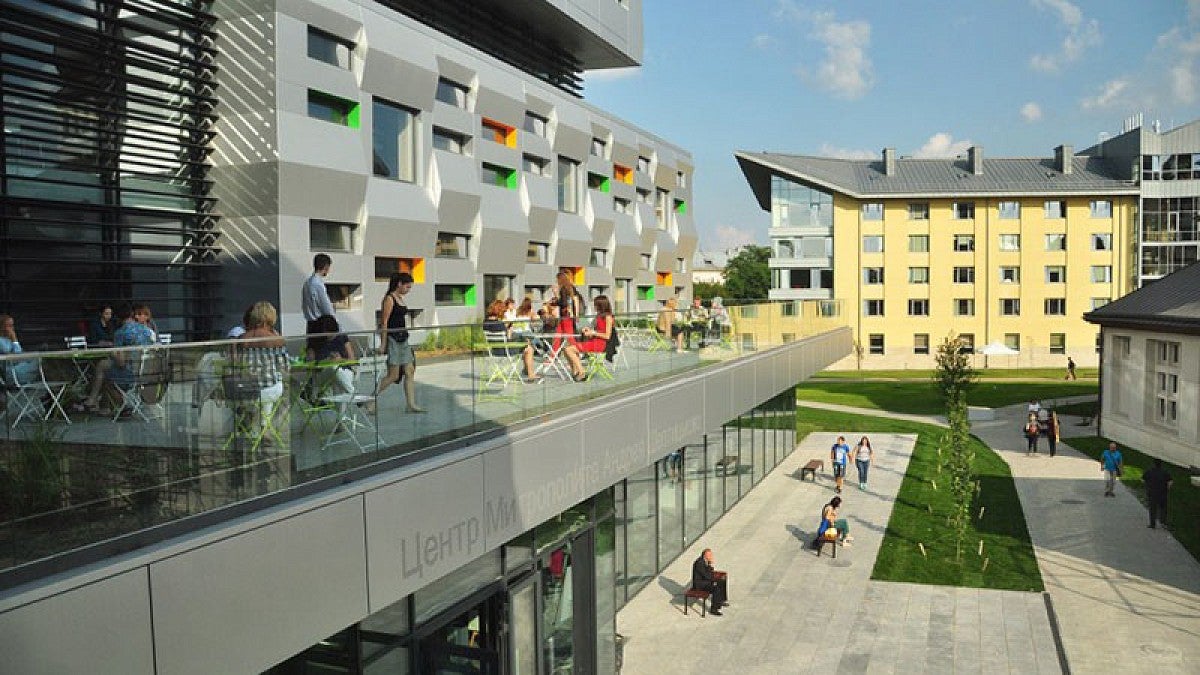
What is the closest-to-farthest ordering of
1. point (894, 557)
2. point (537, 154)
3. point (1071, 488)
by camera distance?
point (894, 557) < point (1071, 488) < point (537, 154)

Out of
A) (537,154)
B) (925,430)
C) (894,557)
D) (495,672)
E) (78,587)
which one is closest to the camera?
(78,587)

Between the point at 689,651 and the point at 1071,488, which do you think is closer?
the point at 689,651

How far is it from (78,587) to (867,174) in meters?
78.9

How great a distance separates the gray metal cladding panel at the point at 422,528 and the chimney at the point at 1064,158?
77576mm

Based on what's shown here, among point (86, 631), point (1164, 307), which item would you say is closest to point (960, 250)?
point (1164, 307)

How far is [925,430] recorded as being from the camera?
139ft

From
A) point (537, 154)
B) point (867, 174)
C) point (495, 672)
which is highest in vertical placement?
point (867, 174)

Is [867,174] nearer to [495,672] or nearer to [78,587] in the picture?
[495,672]

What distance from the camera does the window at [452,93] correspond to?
28.2 metres

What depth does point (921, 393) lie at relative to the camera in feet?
183

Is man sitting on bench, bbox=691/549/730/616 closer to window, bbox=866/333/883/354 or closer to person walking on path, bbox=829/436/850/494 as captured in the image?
person walking on path, bbox=829/436/850/494

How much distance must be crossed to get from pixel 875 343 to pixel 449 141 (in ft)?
182

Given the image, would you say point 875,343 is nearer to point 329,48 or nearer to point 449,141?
point 449,141

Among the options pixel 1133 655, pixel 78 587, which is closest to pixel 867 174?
pixel 1133 655
